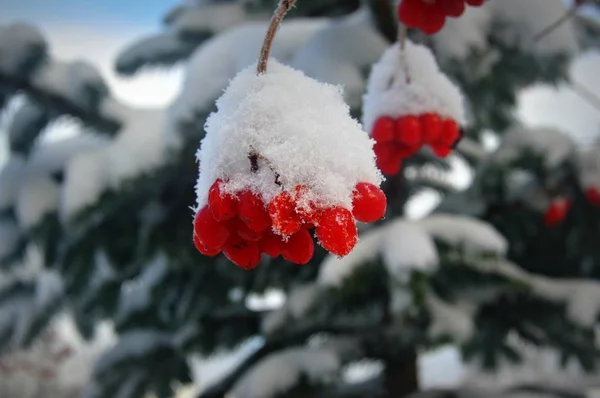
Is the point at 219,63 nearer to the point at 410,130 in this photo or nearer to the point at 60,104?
the point at 60,104

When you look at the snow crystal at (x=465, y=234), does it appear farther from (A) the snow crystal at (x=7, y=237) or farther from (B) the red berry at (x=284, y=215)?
(A) the snow crystal at (x=7, y=237)

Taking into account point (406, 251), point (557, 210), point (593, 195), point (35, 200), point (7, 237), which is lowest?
point (406, 251)

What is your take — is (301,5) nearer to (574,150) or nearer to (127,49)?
(127,49)

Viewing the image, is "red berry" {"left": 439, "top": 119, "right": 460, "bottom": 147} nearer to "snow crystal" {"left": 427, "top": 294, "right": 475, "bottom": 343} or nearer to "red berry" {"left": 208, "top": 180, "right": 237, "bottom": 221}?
→ "red berry" {"left": 208, "top": 180, "right": 237, "bottom": 221}

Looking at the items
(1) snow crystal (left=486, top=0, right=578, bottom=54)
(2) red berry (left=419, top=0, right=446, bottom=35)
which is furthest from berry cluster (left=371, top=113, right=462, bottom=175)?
(1) snow crystal (left=486, top=0, right=578, bottom=54)

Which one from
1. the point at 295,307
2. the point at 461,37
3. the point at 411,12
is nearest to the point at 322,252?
the point at 295,307

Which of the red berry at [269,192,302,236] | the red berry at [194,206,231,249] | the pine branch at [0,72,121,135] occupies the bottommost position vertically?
the red berry at [269,192,302,236]
